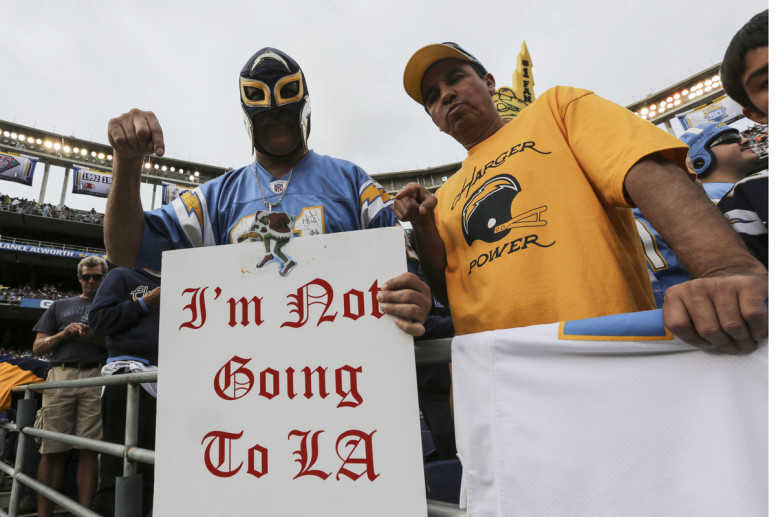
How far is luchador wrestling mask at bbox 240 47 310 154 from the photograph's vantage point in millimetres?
1302

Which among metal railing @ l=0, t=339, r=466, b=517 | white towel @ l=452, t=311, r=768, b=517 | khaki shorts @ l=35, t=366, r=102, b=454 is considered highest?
white towel @ l=452, t=311, r=768, b=517

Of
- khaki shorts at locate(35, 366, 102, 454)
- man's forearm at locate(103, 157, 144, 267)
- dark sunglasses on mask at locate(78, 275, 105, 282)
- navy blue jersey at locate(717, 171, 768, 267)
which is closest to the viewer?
man's forearm at locate(103, 157, 144, 267)

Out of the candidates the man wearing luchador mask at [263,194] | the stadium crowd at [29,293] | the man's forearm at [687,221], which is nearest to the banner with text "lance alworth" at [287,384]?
the man wearing luchador mask at [263,194]

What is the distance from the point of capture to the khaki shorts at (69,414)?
266 cm

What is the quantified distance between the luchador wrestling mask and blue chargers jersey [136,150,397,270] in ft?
0.44

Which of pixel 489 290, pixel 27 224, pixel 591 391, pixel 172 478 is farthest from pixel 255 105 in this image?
pixel 27 224

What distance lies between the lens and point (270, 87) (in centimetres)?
130

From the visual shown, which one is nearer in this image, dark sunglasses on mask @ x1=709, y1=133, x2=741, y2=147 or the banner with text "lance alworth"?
the banner with text "lance alworth"

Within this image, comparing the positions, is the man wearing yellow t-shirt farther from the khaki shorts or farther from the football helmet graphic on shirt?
the khaki shorts

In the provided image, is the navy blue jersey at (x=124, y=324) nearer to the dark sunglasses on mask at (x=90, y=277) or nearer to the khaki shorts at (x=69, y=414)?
the khaki shorts at (x=69, y=414)

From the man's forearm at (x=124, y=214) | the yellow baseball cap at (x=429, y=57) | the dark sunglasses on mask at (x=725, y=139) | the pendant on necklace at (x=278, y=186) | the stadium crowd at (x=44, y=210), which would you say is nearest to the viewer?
the man's forearm at (x=124, y=214)

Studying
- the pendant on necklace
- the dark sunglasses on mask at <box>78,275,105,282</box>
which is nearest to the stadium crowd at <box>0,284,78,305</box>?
the dark sunglasses on mask at <box>78,275,105,282</box>

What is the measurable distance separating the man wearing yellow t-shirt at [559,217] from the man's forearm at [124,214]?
0.64 metres

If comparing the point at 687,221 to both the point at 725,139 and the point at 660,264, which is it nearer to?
the point at 660,264
